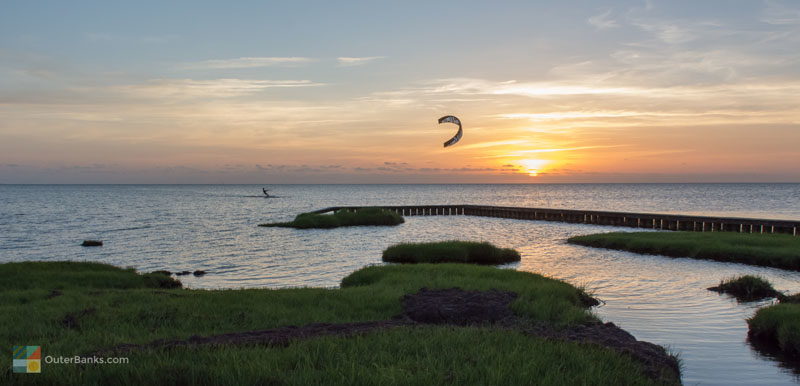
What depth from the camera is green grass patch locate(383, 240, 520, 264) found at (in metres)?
33.9

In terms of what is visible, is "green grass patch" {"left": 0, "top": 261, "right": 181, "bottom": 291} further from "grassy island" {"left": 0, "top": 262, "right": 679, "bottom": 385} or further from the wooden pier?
the wooden pier

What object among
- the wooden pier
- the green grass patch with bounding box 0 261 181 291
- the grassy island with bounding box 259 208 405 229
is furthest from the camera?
the grassy island with bounding box 259 208 405 229

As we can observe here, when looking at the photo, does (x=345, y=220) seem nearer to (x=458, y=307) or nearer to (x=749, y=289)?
(x=749, y=289)

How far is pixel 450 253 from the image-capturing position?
34.1 metres

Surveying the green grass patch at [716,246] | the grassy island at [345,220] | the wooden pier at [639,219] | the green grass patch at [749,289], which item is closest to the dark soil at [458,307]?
the green grass patch at [749,289]

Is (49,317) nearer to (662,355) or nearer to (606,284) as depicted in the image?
(662,355)

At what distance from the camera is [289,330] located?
38.1ft

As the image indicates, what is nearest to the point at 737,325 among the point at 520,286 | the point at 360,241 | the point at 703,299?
the point at 703,299

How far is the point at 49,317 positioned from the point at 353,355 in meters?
8.76

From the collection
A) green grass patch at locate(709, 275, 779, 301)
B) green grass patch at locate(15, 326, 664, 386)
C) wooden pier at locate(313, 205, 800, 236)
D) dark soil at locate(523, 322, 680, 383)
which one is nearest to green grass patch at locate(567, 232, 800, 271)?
wooden pier at locate(313, 205, 800, 236)

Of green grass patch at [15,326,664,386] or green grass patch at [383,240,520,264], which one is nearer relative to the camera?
green grass patch at [15,326,664,386]

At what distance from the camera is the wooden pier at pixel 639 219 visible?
1834 inches

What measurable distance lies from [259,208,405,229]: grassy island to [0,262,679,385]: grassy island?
4241 cm

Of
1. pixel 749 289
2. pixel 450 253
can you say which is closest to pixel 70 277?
pixel 450 253
